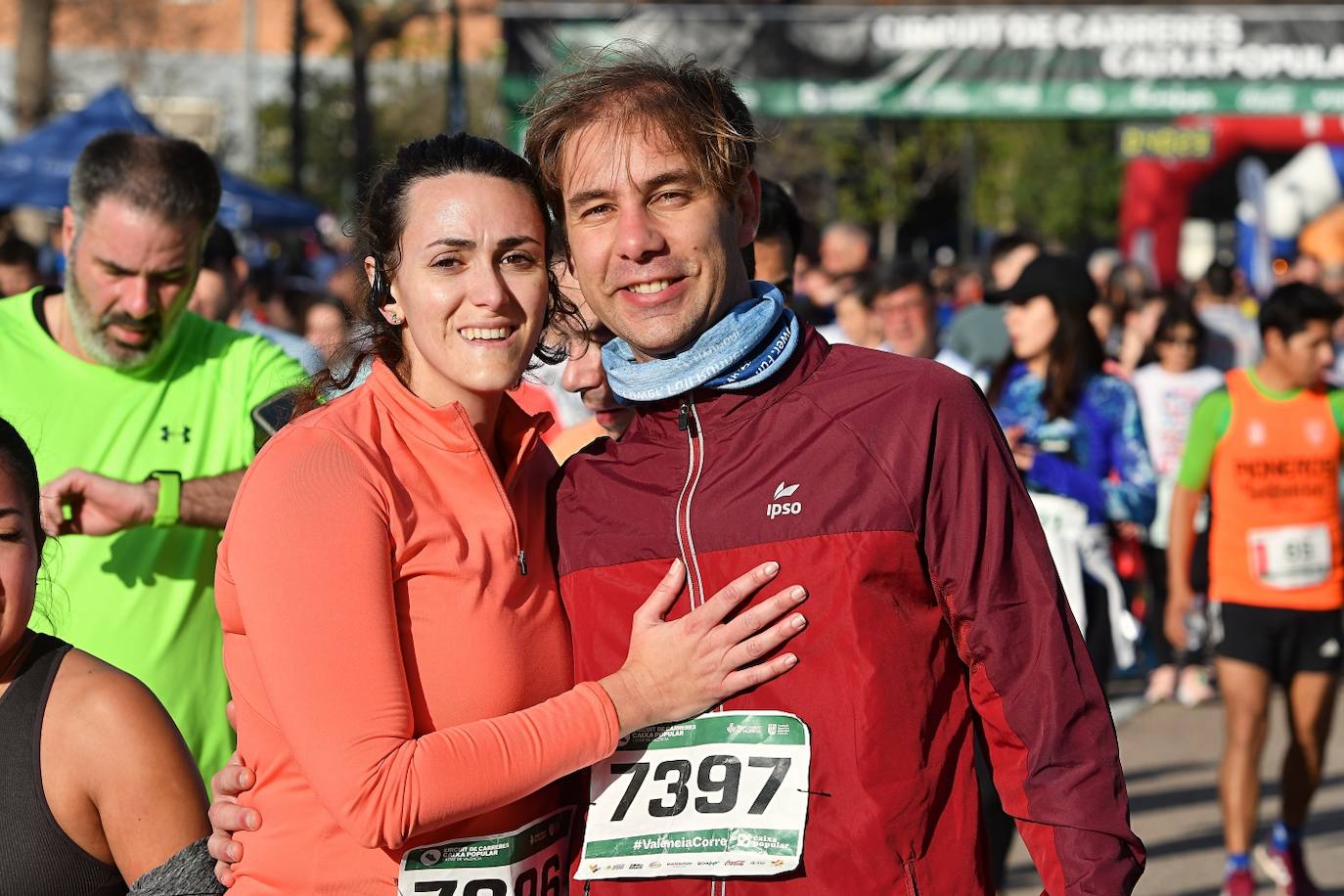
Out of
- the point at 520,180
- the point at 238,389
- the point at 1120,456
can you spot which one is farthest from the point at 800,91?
the point at 520,180

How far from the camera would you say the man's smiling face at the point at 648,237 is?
2.92 metres

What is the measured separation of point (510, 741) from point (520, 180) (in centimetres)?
94

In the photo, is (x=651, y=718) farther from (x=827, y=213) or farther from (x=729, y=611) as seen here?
(x=827, y=213)

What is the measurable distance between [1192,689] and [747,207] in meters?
7.86

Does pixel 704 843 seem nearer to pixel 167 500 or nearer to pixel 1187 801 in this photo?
pixel 167 500

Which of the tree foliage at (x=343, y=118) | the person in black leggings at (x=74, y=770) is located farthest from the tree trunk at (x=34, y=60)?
the person in black leggings at (x=74, y=770)

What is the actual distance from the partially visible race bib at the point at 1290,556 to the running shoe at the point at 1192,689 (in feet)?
9.42

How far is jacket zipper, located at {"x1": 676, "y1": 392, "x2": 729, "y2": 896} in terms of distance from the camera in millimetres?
2830

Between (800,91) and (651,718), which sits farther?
(800,91)

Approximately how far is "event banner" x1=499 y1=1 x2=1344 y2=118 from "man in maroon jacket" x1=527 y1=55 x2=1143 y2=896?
14.6 meters

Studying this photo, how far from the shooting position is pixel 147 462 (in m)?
4.23

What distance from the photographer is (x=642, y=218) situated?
2924mm

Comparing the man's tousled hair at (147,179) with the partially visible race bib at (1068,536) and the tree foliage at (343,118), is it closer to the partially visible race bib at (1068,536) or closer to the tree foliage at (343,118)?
the partially visible race bib at (1068,536)

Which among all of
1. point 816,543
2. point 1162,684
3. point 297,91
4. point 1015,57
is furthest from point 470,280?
point 297,91
